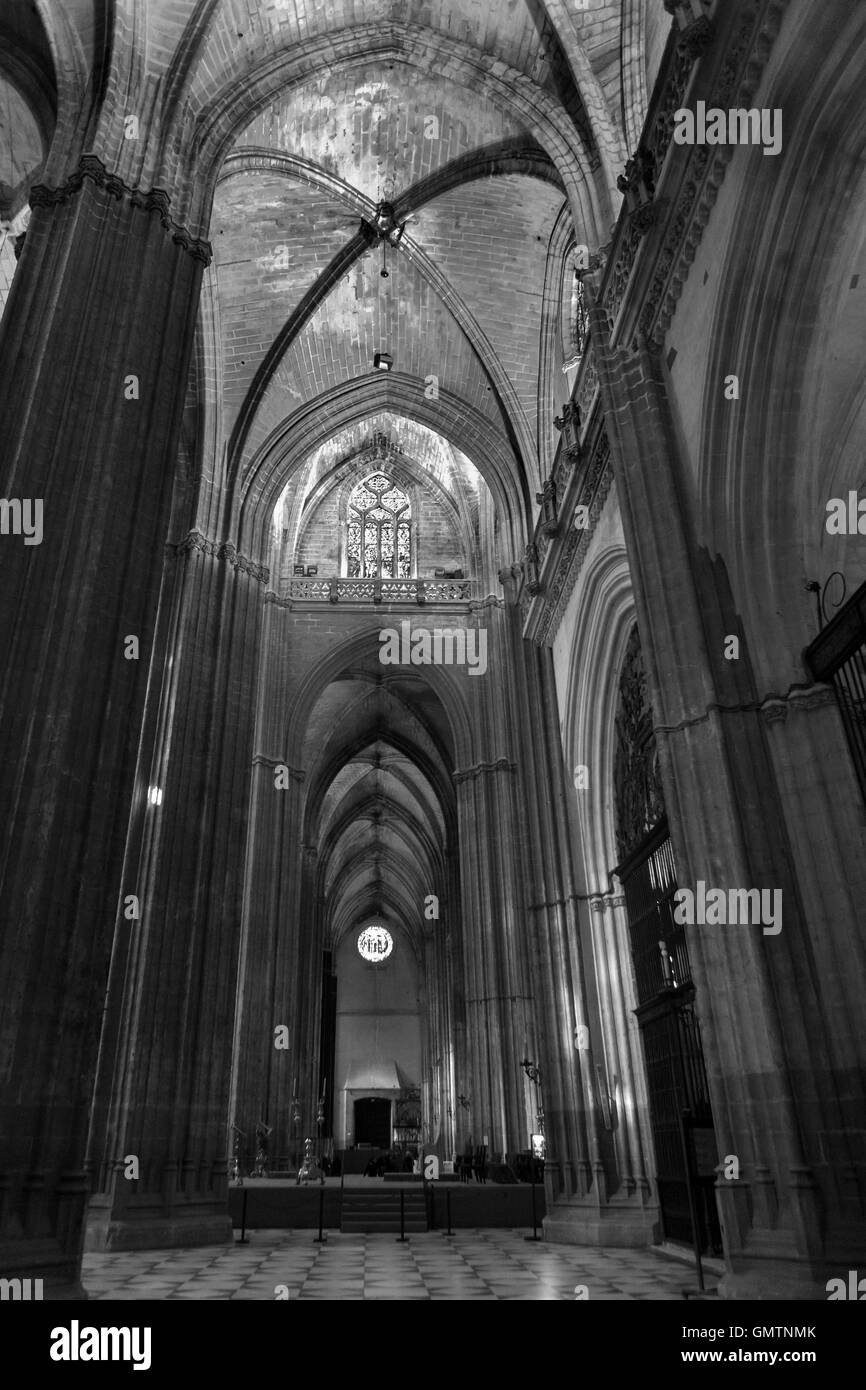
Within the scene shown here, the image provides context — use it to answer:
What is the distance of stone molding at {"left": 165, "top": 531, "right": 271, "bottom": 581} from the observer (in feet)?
49.3

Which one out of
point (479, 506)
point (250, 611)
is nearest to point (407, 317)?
point (479, 506)

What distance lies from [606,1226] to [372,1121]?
31845mm

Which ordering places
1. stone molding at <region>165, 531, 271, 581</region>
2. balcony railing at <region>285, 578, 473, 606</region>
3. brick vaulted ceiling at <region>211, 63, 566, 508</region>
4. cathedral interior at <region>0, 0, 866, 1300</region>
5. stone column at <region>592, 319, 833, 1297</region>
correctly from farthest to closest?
balcony railing at <region>285, 578, 473, 606</region>, stone molding at <region>165, 531, 271, 581</region>, brick vaulted ceiling at <region>211, 63, 566, 508</region>, cathedral interior at <region>0, 0, 866, 1300</region>, stone column at <region>592, 319, 833, 1297</region>

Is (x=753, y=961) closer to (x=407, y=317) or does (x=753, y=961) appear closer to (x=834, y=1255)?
(x=834, y=1255)

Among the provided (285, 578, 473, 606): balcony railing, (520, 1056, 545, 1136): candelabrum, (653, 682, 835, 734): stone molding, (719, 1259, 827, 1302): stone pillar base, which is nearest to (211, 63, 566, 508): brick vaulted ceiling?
(285, 578, 473, 606): balcony railing

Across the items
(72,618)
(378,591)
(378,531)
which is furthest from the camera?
(378,531)

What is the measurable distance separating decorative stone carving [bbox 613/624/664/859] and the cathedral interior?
0.34 ft

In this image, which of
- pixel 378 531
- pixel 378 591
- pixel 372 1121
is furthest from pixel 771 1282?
pixel 372 1121

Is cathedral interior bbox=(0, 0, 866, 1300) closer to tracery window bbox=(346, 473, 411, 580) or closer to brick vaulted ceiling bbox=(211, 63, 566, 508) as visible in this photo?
brick vaulted ceiling bbox=(211, 63, 566, 508)

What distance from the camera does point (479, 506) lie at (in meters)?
21.9

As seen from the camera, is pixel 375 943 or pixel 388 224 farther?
pixel 375 943

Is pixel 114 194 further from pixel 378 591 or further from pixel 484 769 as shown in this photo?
pixel 484 769

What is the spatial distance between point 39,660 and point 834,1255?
6.90 metres

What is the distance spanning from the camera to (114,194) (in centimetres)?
923
